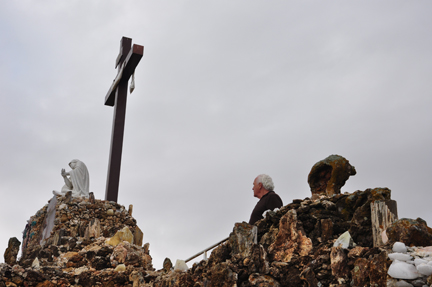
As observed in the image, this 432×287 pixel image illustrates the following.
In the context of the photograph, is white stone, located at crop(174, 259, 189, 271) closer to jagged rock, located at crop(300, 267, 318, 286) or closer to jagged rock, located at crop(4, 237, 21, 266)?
jagged rock, located at crop(300, 267, 318, 286)

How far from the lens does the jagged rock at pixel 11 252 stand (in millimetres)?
7520

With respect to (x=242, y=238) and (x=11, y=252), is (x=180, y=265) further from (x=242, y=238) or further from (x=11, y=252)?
(x=11, y=252)

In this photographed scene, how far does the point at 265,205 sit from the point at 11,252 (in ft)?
15.3

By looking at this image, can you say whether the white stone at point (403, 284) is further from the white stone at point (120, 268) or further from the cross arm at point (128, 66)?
the cross arm at point (128, 66)

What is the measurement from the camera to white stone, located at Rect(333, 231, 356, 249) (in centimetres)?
365

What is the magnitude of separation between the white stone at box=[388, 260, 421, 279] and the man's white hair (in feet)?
7.55

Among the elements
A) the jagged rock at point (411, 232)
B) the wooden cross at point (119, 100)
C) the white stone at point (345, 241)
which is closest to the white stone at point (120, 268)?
the wooden cross at point (119, 100)

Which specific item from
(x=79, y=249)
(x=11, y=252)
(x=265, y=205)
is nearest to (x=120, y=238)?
(x=79, y=249)

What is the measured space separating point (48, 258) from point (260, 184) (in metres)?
4.15

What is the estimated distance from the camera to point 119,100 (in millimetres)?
11719

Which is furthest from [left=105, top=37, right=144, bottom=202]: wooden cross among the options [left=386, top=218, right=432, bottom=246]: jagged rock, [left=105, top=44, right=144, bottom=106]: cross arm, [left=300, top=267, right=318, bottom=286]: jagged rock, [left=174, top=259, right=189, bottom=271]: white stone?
[left=386, top=218, right=432, bottom=246]: jagged rock

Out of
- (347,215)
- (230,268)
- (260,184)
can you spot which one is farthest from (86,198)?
(347,215)

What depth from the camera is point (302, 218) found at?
4.32 m

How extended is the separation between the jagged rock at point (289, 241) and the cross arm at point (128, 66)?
768cm
